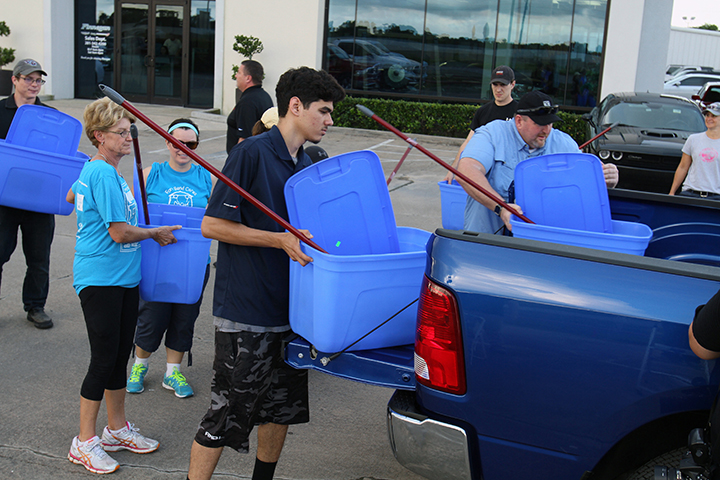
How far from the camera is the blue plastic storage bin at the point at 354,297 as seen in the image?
2436mm

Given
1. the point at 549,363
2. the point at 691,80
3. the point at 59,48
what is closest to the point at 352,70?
the point at 59,48

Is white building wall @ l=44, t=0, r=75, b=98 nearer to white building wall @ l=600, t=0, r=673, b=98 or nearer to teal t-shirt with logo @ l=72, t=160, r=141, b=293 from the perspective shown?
white building wall @ l=600, t=0, r=673, b=98

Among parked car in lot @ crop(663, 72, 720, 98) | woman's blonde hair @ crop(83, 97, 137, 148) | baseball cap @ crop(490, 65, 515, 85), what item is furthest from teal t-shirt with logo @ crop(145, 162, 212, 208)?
parked car in lot @ crop(663, 72, 720, 98)

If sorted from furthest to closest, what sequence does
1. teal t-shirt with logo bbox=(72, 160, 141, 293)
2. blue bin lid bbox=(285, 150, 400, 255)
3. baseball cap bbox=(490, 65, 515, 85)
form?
baseball cap bbox=(490, 65, 515, 85)
teal t-shirt with logo bbox=(72, 160, 141, 293)
blue bin lid bbox=(285, 150, 400, 255)

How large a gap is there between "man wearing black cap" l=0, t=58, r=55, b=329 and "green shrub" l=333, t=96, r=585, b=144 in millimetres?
11749

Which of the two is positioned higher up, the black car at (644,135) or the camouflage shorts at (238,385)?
the black car at (644,135)

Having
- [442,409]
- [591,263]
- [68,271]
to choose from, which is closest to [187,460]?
[442,409]

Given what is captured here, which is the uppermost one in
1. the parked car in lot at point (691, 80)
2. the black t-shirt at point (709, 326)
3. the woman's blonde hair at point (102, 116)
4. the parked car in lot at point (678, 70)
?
the parked car in lot at point (678, 70)

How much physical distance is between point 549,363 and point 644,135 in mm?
9433

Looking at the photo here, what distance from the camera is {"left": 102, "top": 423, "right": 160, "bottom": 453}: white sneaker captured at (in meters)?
3.48

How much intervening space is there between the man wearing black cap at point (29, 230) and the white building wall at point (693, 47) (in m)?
38.5

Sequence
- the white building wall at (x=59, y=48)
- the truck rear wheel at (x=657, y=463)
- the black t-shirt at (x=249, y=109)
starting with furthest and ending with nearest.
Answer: the white building wall at (x=59, y=48) → the black t-shirt at (x=249, y=109) → the truck rear wheel at (x=657, y=463)

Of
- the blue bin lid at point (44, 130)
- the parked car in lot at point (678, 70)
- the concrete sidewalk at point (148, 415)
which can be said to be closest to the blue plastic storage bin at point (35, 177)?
the blue bin lid at point (44, 130)

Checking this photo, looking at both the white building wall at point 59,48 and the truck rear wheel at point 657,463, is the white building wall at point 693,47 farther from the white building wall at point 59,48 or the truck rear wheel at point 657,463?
the truck rear wheel at point 657,463
